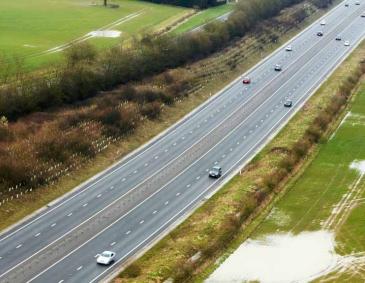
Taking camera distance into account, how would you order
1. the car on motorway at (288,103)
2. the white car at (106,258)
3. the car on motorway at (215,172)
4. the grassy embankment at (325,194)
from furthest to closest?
the car on motorway at (288,103) → the car on motorway at (215,172) → the grassy embankment at (325,194) → the white car at (106,258)

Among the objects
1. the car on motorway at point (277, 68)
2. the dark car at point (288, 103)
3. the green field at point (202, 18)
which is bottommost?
the car on motorway at point (277, 68)

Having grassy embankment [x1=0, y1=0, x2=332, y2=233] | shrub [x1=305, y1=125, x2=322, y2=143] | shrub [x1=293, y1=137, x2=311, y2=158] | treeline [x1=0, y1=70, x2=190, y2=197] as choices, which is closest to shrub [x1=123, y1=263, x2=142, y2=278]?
grassy embankment [x1=0, y1=0, x2=332, y2=233]

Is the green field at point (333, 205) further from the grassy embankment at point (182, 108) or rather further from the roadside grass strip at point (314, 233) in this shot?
the grassy embankment at point (182, 108)

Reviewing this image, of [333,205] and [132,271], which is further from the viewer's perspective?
[333,205]

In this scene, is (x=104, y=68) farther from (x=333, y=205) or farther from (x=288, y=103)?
(x=333, y=205)

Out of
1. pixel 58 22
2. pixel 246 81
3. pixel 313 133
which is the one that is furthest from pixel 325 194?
pixel 58 22

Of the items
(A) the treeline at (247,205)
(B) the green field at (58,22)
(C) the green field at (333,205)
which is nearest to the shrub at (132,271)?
(A) the treeline at (247,205)

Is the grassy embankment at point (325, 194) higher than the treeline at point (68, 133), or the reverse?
the treeline at point (68, 133)
